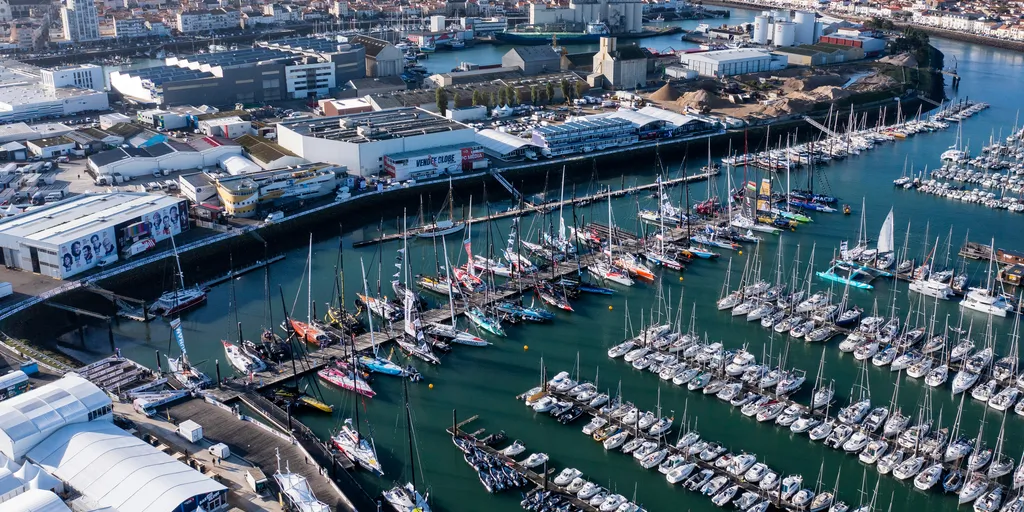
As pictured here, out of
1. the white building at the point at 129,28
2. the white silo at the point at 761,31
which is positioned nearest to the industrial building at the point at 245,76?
the white building at the point at 129,28

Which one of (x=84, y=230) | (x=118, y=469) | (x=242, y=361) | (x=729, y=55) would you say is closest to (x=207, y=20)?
(x=729, y=55)

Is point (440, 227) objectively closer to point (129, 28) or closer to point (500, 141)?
point (500, 141)

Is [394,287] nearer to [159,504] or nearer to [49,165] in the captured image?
[159,504]

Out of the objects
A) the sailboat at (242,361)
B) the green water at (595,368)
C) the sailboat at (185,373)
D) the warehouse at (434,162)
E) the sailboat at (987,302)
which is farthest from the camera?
the warehouse at (434,162)

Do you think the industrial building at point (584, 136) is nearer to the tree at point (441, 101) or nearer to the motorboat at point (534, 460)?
the tree at point (441, 101)

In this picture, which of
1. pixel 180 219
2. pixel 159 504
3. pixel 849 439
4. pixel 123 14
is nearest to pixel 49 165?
pixel 180 219

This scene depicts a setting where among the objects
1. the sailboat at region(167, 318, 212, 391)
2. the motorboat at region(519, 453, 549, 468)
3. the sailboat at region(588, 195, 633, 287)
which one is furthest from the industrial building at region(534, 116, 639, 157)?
the motorboat at region(519, 453, 549, 468)
